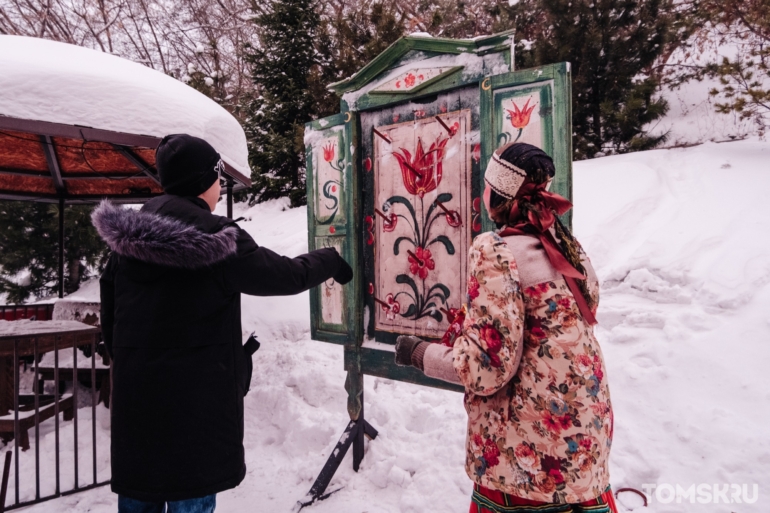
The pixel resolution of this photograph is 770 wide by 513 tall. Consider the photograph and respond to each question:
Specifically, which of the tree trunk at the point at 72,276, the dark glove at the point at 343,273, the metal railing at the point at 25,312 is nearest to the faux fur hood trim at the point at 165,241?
the dark glove at the point at 343,273

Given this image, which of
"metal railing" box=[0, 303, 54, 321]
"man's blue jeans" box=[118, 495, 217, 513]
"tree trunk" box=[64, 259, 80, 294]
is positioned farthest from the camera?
"tree trunk" box=[64, 259, 80, 294]

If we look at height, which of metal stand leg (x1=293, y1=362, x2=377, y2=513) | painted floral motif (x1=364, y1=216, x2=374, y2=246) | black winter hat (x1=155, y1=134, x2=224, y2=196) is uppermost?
black winter hat (x1=155, y1=134, x2=224, y2=196)

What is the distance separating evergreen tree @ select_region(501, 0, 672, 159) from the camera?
6.95 m

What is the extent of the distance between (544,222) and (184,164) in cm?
137

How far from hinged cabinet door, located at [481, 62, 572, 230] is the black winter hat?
4.45 feet

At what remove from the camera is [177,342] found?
1.66 m

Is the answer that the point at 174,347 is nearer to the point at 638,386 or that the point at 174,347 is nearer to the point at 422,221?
the point at 422,221

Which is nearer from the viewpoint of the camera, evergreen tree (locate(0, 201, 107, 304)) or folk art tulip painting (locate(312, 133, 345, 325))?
folk art tulip painting (locate(312, 133, 345, 325))

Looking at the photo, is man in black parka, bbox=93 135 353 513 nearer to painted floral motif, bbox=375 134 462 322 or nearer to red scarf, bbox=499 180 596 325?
red scarf, bbox=499 180 596 325

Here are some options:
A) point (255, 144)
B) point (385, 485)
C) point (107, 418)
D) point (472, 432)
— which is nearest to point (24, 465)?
point (107, 418)

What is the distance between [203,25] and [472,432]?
17.6 metres

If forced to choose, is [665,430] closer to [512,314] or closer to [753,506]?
[753,506]

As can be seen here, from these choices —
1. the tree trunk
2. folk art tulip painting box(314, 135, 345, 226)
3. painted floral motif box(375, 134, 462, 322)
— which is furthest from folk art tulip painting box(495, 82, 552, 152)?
the tree trunk

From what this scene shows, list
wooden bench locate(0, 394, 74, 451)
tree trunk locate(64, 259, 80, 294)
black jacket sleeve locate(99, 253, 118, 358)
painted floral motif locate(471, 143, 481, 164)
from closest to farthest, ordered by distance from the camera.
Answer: black jacket sleeve locate(99, 253, 118, 358)
painted floral motif locate(471, 143, 481, 164)
wooden bench locate(0, 394, 74, 451)
tree trunk locate(64, 259, 80, 294)
